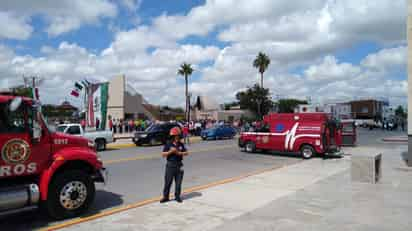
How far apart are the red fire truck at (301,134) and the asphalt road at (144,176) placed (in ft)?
2.15

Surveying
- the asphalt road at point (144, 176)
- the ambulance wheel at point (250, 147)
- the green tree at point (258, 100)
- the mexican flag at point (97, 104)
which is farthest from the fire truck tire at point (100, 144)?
the green tree at point (258, 100)

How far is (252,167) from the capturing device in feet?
44.1

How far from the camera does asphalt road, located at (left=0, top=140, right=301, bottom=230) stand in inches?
249

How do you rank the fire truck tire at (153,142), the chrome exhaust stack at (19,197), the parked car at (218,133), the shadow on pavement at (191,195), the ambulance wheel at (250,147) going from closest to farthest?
the chrome exhaust stack at (19,197) → the shadow on pavement at (191,195) → the ambulance wheel at (250,147) → the fire truck tire at (153,142) → the parked car at (218,133)

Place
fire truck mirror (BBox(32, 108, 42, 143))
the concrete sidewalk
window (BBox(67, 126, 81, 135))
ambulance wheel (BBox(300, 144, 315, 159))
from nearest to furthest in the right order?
the concrete sidewalk, fire truck mirror (BBox(32, 108, 42, 143)), ambulance wheel (BBox(300, 144, 315, 159)), window (BBox(67, 126, 81, 135))

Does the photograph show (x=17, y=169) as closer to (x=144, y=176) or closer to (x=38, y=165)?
(x=38, y=165)

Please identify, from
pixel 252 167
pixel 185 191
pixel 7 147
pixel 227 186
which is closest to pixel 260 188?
pixel 227 186

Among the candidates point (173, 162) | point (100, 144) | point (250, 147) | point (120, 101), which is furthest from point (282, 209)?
point (120, 101)

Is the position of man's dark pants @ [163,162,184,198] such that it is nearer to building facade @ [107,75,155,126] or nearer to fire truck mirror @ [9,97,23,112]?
fire truck mirror @ [9,97,23,112]

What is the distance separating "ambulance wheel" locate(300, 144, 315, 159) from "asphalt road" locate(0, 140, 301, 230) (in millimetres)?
471

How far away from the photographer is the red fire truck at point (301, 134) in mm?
15891

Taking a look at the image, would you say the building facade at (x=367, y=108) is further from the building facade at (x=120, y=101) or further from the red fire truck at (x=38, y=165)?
the red fire truck at (x=38, y=165)

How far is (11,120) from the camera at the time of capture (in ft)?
18.4

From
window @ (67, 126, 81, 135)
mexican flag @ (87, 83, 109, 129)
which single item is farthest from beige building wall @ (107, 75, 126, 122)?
window @ (67, 126, 81, 135)
